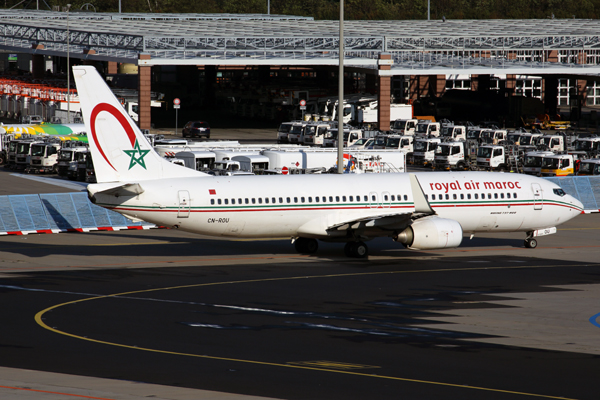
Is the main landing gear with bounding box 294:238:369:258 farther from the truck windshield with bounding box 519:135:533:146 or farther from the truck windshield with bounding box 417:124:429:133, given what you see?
the truck windshield with bounding box 417:124:429:133

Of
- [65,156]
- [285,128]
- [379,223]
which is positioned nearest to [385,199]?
[379,223]

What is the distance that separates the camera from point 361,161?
225 feet

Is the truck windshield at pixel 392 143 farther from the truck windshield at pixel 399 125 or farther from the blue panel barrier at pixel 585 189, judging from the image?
the blue panel barrier at pixel 585 189

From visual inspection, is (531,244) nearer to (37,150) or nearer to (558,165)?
(558,165)

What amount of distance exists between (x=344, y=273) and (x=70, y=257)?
13.6 meters

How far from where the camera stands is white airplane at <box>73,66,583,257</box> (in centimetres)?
3725

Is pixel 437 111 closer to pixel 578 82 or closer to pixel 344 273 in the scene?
pixel 578 82

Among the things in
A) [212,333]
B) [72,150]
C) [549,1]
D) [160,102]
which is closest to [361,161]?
[72,150]

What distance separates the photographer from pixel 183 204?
37.7m

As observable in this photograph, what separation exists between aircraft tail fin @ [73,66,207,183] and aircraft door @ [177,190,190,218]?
1.75 m

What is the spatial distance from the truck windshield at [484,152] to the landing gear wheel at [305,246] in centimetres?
3843

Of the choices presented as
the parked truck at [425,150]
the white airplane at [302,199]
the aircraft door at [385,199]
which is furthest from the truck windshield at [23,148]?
the aircraft door at [385,199]

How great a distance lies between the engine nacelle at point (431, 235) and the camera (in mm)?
38938

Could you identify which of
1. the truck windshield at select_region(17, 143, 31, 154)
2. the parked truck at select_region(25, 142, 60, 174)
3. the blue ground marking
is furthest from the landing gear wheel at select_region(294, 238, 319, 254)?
the truck windshield at select_region(17, 143, 31, 154)
